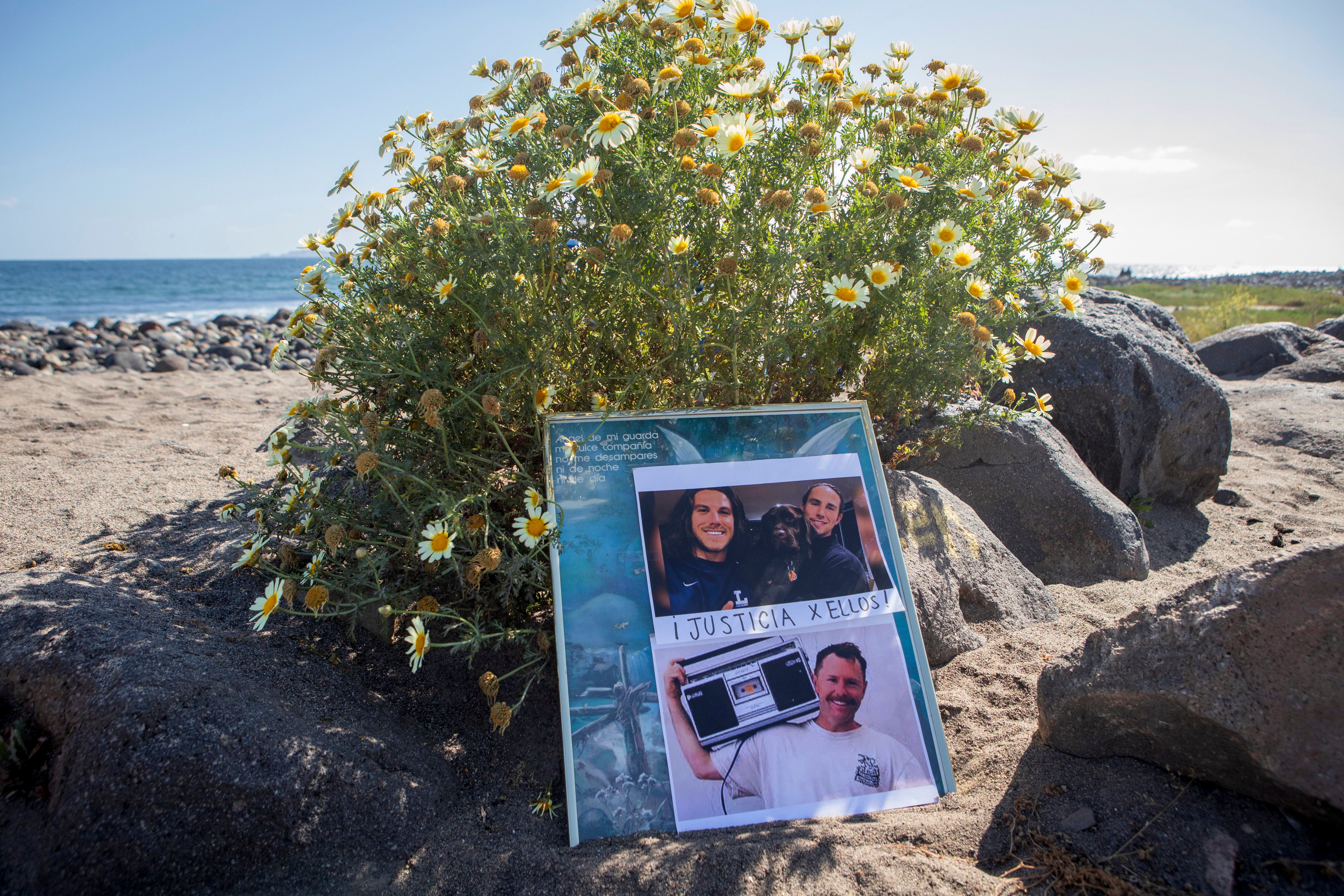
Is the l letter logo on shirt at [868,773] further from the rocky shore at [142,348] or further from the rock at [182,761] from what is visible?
the rocky shore at [142,348]

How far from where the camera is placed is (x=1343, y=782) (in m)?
1.62

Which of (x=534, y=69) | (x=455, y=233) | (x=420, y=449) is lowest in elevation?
(x=420, y=449)

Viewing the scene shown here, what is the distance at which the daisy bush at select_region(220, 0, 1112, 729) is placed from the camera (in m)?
2.29

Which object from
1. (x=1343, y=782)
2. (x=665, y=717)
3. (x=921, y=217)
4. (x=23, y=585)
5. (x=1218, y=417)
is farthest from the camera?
(x=1218, y=417)

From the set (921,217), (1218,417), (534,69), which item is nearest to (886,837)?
(921,217)

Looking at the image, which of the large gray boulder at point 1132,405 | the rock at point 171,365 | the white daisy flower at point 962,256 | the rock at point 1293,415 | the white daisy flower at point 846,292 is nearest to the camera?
the white daisy flower at point 846,292

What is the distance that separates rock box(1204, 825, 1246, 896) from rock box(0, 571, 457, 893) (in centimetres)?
188

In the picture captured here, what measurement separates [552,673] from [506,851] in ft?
2.21

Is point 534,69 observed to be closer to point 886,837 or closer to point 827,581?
point 827,581

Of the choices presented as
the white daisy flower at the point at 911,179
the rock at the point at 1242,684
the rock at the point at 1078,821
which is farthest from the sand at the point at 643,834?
the white daisy flower at the point at 911,179

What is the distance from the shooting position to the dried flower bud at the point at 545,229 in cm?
216

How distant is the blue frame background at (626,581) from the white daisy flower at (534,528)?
0.05 meters

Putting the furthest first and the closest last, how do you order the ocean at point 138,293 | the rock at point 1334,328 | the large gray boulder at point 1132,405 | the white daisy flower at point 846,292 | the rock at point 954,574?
1. the ocean at point 138,293
2. the rock at point 1334,328
3. the large gray boulder at point 1132,405
4. the rock at point 954,574
5. the white daisy flower at point 846,292

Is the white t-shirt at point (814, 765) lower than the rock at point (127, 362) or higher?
lower
